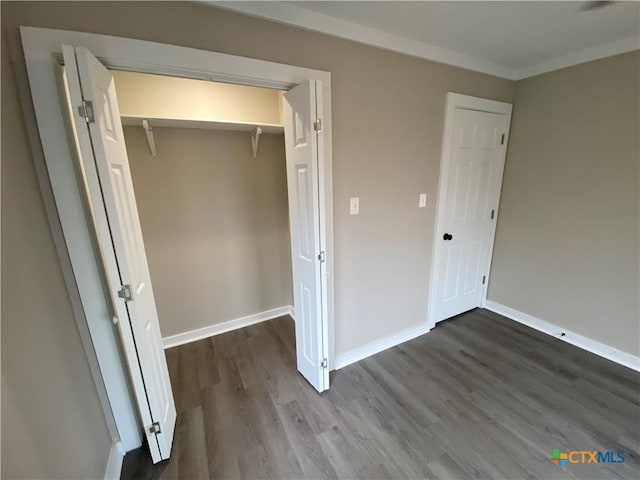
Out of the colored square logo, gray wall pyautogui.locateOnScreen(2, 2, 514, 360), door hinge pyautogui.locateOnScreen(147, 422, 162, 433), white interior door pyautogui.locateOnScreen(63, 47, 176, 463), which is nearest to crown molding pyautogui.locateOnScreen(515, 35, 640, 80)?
gray wall pyautogui.locateOnScreen(2, 2, 514, 360)

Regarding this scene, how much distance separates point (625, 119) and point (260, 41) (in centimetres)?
258

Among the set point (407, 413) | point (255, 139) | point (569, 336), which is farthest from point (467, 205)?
point (255, 139)

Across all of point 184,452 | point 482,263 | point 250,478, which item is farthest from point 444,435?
point 482,263

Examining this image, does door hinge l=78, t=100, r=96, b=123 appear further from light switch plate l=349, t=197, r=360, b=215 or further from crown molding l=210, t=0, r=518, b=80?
light switch plate l=349, t=197, r=360, b=215

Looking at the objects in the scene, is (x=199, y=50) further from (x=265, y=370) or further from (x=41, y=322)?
(x=265, y=370)

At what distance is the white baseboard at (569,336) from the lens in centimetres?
212

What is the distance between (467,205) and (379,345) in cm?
153

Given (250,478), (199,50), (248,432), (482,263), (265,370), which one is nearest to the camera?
(199,50)

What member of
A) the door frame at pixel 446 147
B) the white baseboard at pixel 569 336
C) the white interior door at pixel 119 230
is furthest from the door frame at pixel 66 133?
the white baseboard at pixel 569 336

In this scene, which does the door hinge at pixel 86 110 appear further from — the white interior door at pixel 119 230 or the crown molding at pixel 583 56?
the crown molding at pixel 583 56

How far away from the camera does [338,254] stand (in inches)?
77.2

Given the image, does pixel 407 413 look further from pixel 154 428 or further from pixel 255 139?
pixel 255 139

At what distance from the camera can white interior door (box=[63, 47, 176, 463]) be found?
988 millimetres

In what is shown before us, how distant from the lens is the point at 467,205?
2539 millimetres
